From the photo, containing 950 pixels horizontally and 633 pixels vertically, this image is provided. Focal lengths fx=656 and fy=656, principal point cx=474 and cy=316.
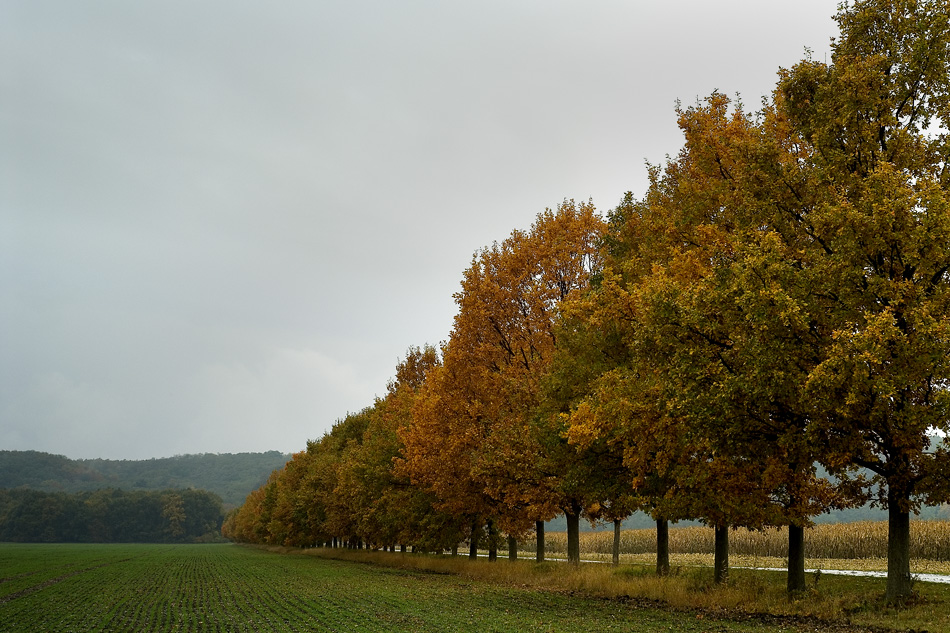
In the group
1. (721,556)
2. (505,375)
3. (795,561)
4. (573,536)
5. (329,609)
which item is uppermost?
(505,375)

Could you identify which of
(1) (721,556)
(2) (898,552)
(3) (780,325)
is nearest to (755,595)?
(1) (721,556)

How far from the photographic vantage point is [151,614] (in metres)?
24.4

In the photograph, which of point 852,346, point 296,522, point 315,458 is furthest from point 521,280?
point 296,522

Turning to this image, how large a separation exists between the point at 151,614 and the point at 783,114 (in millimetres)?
28627

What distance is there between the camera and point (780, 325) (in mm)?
15641

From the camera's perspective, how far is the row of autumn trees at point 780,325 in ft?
48.5

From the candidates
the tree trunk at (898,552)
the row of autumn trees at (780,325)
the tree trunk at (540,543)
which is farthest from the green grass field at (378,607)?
the row of autumn trees at (780,325)

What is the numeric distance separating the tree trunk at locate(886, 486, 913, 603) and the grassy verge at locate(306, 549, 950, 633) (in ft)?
1.03

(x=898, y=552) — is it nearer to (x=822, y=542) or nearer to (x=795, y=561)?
(x=795, y=561)

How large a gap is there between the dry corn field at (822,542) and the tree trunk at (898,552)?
34.6 feet

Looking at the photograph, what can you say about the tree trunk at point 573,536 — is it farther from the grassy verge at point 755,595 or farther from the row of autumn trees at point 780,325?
the row of autumn trees at point 780,325

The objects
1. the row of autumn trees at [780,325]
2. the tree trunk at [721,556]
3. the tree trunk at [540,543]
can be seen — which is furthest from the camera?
the tree trunk at [540,543]

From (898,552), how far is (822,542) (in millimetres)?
31243

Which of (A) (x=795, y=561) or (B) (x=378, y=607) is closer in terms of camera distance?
(A) (x=795, y=561)
